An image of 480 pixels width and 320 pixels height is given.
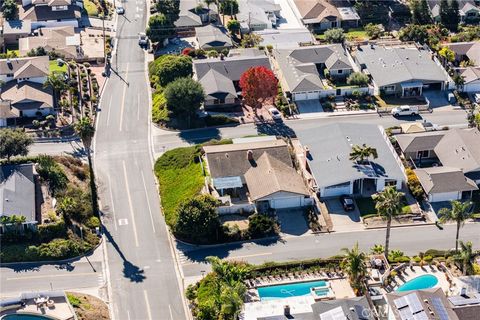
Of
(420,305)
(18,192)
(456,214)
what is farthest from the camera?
(18,192)

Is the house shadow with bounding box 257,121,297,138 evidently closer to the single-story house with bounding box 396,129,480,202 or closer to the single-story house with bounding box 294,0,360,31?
the single-story house with bounding box 396,129,480,202

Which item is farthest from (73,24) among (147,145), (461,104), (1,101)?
(461,104)

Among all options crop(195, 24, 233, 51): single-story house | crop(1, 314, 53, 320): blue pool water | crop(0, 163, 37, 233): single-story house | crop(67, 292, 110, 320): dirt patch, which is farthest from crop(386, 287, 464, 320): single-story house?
crop(195, 24, 233, 51): single-story house

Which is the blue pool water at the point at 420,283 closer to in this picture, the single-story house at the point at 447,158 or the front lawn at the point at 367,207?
the front lawn at the point at 367,207

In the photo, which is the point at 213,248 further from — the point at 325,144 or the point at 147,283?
the point at 325,144

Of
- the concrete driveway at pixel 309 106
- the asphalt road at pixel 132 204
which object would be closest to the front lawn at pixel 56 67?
the asphalt road at pixel 132 204

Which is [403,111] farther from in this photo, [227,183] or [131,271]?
[131,271]

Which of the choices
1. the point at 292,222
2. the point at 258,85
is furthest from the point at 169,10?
the point at 292,222
